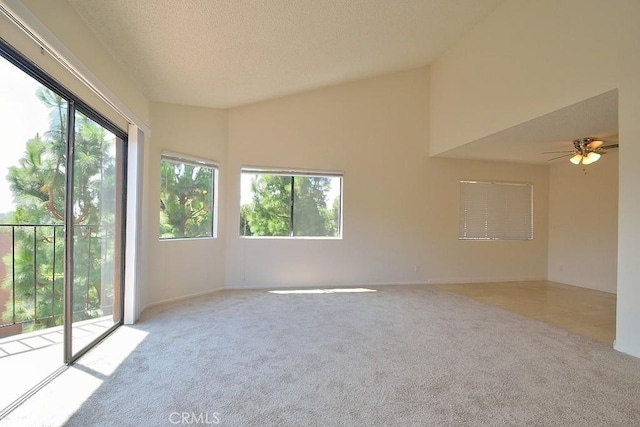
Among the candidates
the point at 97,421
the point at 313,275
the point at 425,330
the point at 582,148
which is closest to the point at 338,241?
the point at 313,275

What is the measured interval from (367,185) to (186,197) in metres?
2.94

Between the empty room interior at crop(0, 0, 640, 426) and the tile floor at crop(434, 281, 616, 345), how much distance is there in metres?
0.06

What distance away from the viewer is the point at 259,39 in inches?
122

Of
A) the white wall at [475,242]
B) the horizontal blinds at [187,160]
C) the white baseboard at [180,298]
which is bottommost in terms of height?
the white baseboard at [180,298]

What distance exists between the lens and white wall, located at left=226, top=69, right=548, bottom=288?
5.13 m

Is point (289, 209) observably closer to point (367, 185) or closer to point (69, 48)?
point (367, 185)

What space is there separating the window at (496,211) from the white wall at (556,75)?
56.7 inches

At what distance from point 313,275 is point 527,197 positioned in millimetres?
4705

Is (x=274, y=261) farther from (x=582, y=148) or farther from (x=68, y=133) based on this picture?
(x=582, y=148)

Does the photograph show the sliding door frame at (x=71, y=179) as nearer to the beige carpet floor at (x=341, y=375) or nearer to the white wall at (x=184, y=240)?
the beige carpet floor at (x=341, y=375)

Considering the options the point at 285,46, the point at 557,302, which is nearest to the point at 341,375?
the point at 285,46

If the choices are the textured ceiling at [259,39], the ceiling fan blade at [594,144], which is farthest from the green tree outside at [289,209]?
the ceiling fan blade at [594,144]

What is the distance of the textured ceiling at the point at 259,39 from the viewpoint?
2504mm

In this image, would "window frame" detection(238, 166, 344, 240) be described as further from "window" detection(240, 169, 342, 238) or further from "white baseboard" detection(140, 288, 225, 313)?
"white baseboard" detection(140, 288, 225, 313)
